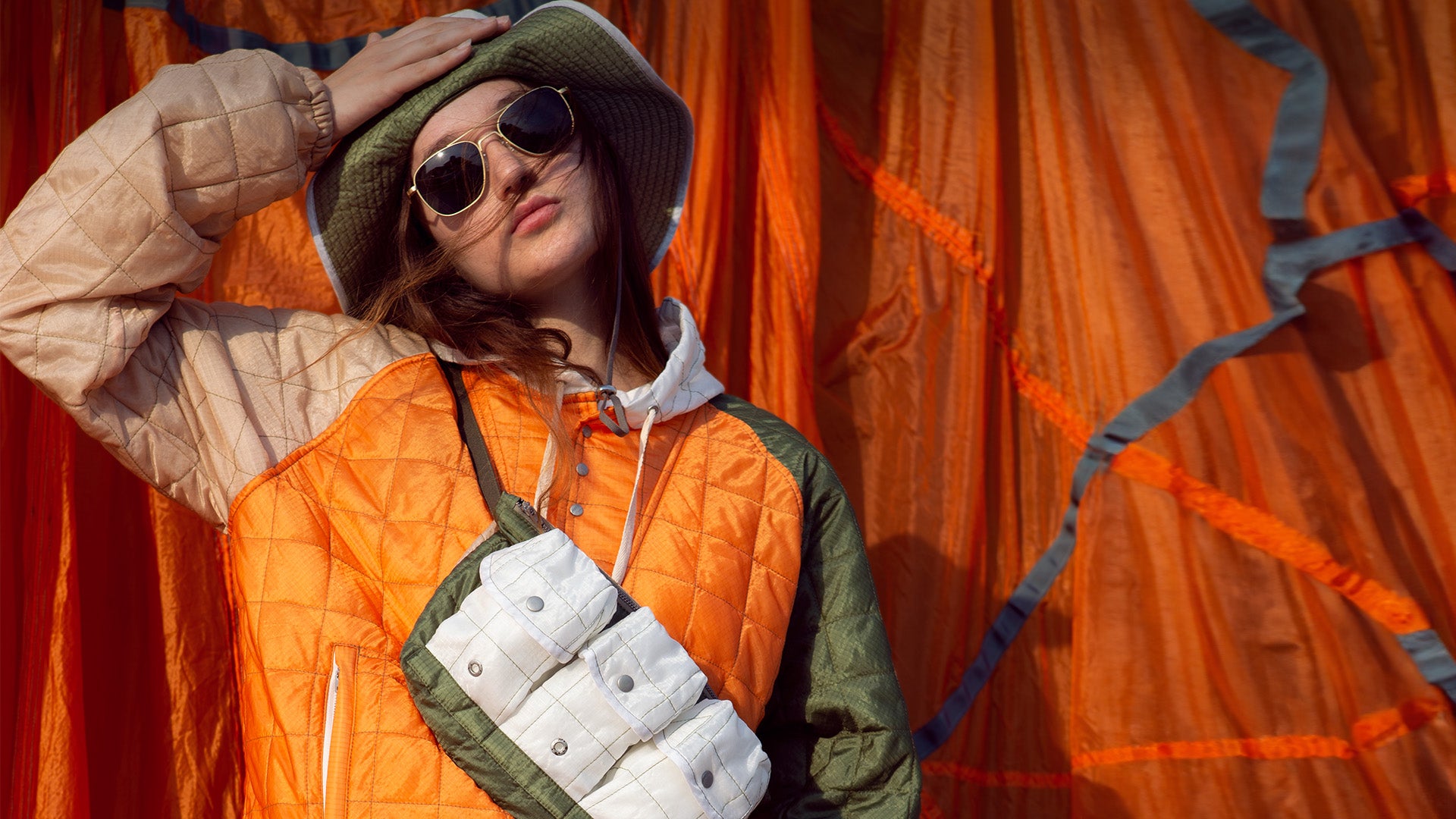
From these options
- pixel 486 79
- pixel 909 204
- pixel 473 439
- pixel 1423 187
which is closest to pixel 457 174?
pixel 486 79

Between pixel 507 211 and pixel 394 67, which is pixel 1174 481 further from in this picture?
pixel 394 67

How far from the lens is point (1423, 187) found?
2205mm

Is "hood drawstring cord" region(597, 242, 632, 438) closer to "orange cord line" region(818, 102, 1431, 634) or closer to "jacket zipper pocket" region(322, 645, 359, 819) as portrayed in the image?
"jacket zipper pocket" region(322, 645, 359, 819)

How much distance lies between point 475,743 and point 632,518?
318 millimetres

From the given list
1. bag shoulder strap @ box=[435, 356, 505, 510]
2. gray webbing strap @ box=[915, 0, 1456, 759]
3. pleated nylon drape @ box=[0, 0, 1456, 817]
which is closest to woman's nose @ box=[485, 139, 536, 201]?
bag shoulder strap @ box=[435, 356, 505, 510]

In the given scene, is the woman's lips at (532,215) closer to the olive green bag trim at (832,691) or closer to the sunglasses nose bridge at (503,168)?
the sunglasses nose bridge at (503,168)

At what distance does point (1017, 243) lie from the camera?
2.41 metres

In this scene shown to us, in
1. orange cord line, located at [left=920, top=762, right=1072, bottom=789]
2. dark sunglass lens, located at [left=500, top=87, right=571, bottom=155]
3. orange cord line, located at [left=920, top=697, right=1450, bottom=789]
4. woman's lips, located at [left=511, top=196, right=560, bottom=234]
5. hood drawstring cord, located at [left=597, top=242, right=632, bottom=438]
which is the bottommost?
orange cord line, located at [left=920, top=762, right=1072, bottom=789]

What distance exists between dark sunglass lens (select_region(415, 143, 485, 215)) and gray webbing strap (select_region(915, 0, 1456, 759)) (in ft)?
4.36

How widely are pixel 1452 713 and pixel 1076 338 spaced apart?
36.4 inches

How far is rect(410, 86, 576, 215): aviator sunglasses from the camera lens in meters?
1.44

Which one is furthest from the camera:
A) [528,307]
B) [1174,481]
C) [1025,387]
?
[1025,387]

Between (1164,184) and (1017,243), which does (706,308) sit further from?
(1164,184)

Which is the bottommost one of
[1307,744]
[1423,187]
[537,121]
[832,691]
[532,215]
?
[1307,744]
